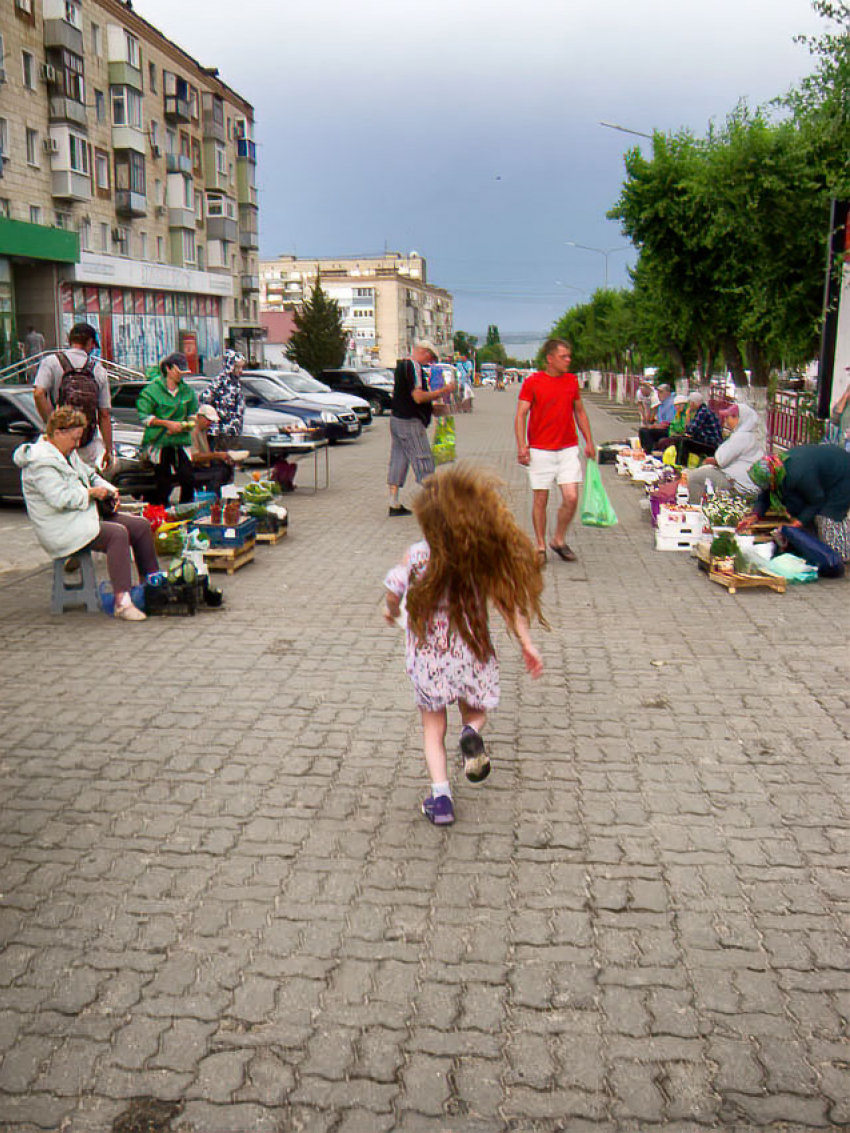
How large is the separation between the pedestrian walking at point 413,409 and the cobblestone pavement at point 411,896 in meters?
5.78

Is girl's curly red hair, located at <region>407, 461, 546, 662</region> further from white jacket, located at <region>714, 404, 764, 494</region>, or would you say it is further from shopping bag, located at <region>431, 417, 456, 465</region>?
shopping bag, located at <region>431, 417, 456, 465</region>

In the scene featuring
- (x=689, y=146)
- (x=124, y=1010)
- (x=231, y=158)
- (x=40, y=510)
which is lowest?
(x=124, y=1010)

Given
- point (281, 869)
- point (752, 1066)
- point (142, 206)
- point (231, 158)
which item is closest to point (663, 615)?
point (281, 869)

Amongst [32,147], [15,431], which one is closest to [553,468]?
[15,431]

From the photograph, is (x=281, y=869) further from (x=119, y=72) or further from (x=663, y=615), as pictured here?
(x=119, y=72)

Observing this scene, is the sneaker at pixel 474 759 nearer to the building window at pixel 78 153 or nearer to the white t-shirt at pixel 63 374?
the white t-shirt at pixel 63 374

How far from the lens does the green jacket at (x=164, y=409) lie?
11375mm

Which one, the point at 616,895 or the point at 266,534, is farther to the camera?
the point at 266,534

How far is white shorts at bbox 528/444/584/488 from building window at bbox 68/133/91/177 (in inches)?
1469

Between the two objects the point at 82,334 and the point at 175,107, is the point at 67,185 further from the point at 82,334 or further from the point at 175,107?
the point at 82,334

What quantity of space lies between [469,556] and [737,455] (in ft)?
25.3

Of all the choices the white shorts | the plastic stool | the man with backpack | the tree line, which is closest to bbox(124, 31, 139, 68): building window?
the tree line

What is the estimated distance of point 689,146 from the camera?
2547cm

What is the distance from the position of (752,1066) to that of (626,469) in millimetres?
16083
